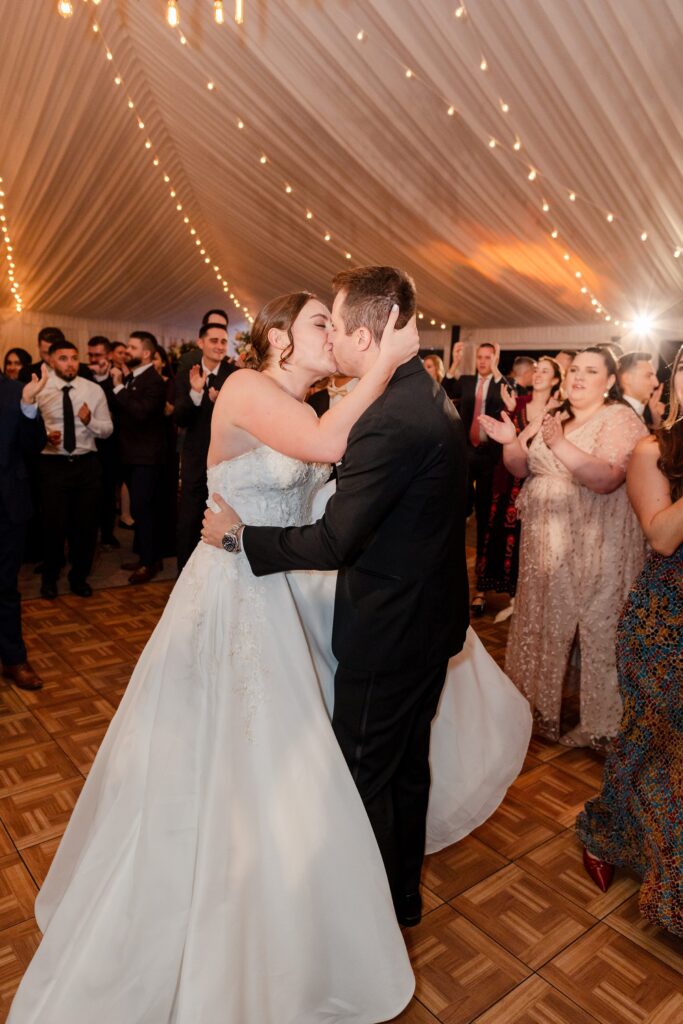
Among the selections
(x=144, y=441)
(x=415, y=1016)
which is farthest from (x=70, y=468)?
(x=415, y=1016)

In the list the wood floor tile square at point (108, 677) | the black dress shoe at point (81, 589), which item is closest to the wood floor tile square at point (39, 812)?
the wood floor tile square at point (108, 677)

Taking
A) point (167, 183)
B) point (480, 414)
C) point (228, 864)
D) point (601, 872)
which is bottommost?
point (601, 872)

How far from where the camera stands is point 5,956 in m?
1.78

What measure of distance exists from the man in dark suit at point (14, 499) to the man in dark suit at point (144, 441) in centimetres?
167

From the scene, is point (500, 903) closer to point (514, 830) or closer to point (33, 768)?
point (514, 830)

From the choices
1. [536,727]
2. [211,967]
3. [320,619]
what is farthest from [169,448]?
[211,967]

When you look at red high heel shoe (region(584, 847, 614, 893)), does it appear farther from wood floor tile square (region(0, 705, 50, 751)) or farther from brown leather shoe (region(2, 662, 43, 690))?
brown leather shoe (region(2, 662, 43, 690))

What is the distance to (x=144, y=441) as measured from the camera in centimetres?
504

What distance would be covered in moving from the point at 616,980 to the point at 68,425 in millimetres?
3925

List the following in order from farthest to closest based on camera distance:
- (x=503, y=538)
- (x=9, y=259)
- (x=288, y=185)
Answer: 1. (x=9, y=259)
2. (x=288, y=185)
3. (x=503, y=538)

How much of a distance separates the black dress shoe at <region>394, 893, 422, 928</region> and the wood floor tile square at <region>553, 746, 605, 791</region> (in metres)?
1.07

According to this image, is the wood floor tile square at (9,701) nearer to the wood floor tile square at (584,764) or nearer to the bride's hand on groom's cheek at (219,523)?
the bride's hand on groom's cheek at (219,523)

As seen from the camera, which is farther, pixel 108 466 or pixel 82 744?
pixel 108 466

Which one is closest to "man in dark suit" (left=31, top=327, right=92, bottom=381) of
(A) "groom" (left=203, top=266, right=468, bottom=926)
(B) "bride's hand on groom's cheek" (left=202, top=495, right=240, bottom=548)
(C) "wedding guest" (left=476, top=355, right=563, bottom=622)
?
(C) "wedding guest" (left=476, top=355, right=563, bottom=622)
